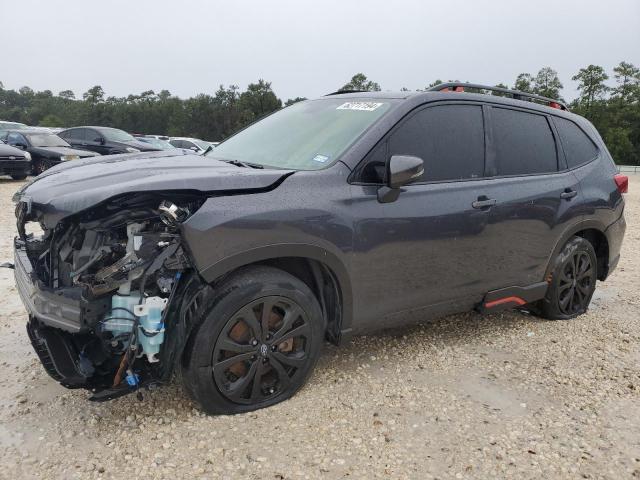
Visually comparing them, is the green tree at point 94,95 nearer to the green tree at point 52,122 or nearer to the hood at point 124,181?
the green tree at point 52,122

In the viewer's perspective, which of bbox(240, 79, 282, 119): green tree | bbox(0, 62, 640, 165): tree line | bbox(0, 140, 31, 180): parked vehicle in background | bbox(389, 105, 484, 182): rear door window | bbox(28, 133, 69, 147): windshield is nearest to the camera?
bbox(389, 105, 484, 182): rear door window

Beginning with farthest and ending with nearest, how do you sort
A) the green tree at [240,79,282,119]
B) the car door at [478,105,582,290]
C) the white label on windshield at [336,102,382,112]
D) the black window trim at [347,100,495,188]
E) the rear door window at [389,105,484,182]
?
the green tree at [240,79,282,119] → the car door at [478,105,582,290] → the white label on windshield at [336,102,382,112] → the rear door window at [389,105,484,182] → the black window trim at [347,100,495,188]

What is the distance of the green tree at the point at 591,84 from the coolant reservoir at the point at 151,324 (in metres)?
48.5

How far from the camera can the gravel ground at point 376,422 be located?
239 centimetres

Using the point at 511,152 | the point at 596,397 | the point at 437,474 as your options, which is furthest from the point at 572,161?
the point at 437,474

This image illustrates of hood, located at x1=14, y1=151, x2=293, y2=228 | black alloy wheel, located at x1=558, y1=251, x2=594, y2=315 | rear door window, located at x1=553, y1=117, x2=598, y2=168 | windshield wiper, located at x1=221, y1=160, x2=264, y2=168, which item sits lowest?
black alloy wheel, located at x1=558, y1=251, x2=594, y2=315

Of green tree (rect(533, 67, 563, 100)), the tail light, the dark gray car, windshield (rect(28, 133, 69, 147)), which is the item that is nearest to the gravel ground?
the dark gray car

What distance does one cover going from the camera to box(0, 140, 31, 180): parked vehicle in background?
43.0 feet

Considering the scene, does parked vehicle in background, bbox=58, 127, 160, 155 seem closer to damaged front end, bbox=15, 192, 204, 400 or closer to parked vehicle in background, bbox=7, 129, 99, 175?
parked vehicle in background, bbox=7, 129, 99, 175

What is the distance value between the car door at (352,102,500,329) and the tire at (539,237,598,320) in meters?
0.98

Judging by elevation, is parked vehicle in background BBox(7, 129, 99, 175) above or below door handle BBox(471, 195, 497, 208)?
above

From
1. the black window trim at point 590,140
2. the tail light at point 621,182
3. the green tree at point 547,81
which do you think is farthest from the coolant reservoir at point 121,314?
the green tree at point 547,81

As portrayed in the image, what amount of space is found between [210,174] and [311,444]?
1439mm

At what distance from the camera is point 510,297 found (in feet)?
12.7
